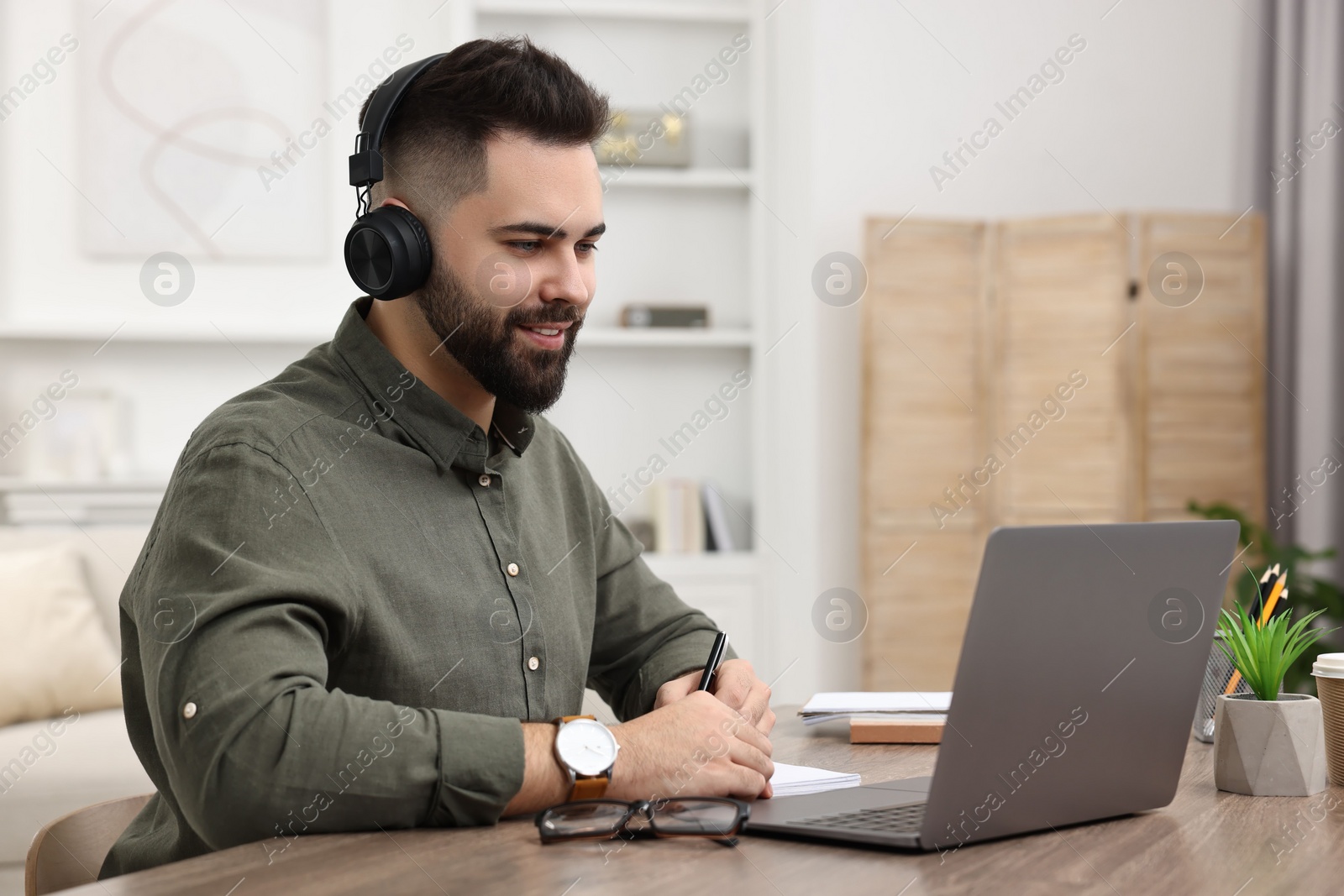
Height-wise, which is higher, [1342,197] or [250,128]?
[250,128]

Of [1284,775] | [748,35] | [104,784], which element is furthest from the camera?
[748,35]

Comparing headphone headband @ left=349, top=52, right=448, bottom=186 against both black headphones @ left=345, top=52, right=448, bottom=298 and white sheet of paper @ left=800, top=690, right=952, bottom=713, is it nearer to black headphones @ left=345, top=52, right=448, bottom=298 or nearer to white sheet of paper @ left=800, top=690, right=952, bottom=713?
black headphones @ left=345, top=52, right=448, bottom=298

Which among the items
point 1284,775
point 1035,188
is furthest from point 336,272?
point 1284,775

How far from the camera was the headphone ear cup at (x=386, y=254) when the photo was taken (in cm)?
128

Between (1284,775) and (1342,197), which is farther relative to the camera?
(1342,197)

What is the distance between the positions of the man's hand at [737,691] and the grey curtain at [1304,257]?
126 inches

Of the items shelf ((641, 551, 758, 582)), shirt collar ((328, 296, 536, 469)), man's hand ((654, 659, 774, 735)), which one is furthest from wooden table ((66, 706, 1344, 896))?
shelf ((641, 551, 758, 582))

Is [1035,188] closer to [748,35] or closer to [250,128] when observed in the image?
[748,35]

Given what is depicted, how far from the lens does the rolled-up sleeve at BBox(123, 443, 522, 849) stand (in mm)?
942

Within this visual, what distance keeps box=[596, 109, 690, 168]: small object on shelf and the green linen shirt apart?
2339 mm

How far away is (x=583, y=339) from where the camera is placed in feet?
12.3

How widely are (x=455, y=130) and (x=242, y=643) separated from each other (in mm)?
618

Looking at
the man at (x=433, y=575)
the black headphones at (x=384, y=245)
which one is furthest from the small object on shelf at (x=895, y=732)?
the black headphones at (x=384, y=245)

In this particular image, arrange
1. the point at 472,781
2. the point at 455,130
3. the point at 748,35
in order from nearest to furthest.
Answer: the point at 472,781 < the point at 455,130 < the point at 748,35
